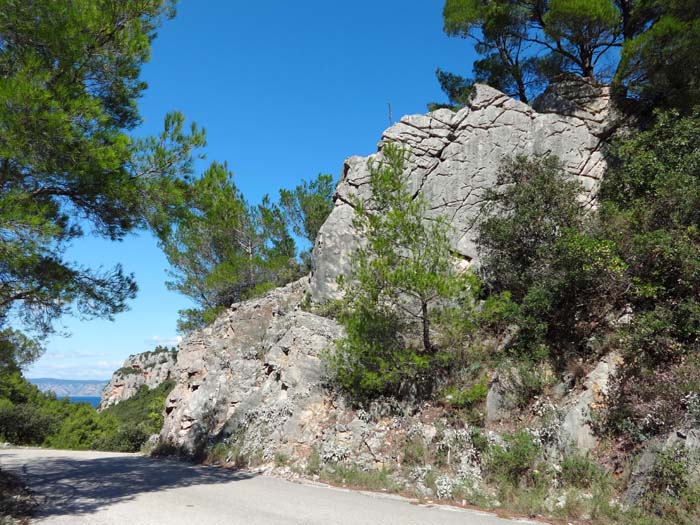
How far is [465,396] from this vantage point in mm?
8992

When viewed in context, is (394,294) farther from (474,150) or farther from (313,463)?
(474,150)

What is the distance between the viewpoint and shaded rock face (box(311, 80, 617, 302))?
15234mm

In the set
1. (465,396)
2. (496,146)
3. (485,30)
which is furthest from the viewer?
(485,30)

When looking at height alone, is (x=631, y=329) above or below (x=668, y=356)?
above

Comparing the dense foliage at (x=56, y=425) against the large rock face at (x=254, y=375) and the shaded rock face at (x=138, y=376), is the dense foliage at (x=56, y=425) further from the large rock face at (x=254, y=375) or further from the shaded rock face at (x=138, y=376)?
the shaded rock face at (x=138, y=376)

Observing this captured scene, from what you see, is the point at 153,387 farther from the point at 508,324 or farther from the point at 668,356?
the point at 668,356

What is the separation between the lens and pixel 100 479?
8.42m

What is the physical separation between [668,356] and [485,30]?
15161 mm

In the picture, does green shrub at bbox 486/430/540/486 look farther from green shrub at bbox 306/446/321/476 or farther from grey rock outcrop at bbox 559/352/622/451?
green shrub at bbox 306/446/321/476

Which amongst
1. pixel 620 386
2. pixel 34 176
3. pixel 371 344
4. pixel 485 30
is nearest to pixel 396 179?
pixel 371 344

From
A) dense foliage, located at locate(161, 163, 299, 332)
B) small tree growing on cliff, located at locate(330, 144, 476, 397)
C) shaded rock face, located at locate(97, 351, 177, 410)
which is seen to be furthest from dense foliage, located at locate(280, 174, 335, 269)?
shaded rock face, located at locate(97, 351, 177, 410)

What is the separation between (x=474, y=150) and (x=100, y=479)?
14018mm

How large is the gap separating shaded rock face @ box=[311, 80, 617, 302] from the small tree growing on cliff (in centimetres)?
444

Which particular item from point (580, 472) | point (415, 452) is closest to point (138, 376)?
point (415, 452)
